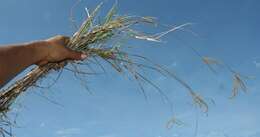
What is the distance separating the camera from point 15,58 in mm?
1932

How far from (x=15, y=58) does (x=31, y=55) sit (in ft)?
0.63

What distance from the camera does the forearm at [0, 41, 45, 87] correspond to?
73.1 inches

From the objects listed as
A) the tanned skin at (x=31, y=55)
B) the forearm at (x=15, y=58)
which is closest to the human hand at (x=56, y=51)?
the tanned skin at (x=31, y=55)

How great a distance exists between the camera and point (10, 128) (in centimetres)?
325

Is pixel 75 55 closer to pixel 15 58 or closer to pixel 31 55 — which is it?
pixel 31 55

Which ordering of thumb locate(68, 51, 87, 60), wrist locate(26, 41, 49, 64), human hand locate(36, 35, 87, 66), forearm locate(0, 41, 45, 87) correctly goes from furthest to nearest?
thumb locate(68, 51, 87, 60) → human hand locate(36, 35, 87, 66) → wrist locate(26, 41, 49, 64) → forearm locate(0, 41, 45, 87)

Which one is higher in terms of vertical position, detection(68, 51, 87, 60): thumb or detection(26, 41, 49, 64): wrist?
detection(68, 51, 87, 60): thumb

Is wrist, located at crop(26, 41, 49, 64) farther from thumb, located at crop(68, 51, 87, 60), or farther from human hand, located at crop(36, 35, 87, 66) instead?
thumb, located at crop(68, 51, 87, 60)

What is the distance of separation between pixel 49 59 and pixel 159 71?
0.78 metres

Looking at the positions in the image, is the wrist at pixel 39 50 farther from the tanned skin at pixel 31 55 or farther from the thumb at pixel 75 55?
the thumb at pixel 75 55

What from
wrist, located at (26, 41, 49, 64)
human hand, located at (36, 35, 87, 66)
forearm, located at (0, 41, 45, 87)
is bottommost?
forearm, located at (0, 41, 45, 87)

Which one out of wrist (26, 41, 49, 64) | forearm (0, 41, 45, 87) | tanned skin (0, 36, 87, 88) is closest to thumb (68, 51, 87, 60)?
tanned skin (0, 36, 87, 88)

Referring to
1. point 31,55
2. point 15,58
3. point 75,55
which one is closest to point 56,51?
point 75,55

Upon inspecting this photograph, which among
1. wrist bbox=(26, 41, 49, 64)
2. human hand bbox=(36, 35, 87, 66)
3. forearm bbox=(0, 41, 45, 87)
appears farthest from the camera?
human hand bbox=(36, 35, 87, 66)
